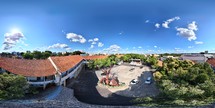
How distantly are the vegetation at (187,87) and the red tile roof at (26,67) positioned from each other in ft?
30.0

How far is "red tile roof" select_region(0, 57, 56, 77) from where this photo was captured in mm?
19844

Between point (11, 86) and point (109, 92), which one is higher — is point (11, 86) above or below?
above

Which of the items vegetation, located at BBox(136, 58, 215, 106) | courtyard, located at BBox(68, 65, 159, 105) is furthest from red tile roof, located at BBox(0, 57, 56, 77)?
vegetation, located at BBox(136, 58, 215, 106)

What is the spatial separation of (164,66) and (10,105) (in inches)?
651

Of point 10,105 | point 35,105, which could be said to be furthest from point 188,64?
point 10,105

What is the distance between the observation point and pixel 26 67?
20.8m

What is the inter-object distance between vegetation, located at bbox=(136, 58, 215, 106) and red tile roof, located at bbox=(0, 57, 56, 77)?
9140 millimetres

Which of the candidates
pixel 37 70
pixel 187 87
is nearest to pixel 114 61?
pixel 187 87

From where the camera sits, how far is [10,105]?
16891mm

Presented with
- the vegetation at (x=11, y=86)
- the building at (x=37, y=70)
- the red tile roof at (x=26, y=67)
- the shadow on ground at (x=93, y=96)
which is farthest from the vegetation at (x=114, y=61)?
the vegetation at (x=11, y=86)

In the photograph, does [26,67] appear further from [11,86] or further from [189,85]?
[189,85]

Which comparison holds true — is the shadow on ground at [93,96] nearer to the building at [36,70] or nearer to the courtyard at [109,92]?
the courtyard at [109,92]

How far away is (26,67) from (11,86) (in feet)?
9.23

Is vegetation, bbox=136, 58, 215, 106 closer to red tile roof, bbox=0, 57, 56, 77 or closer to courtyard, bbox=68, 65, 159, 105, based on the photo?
courtyard, bbox=68, 65, 159, 105
